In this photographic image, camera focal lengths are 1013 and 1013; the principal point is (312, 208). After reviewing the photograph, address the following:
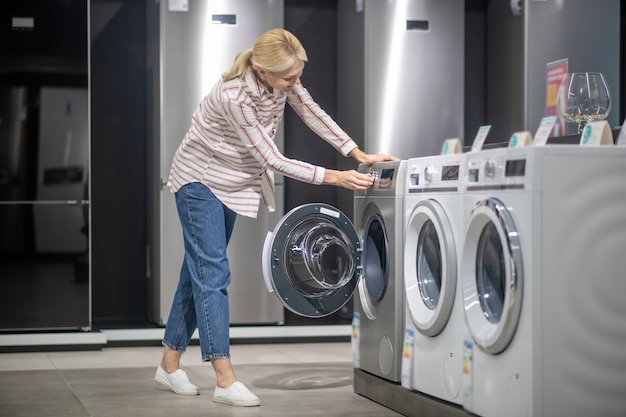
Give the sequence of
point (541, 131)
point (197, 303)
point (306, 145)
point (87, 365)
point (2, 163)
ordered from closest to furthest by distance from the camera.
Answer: point (541, 131) → point (197, 303) → point (87, 365) → point (2, 163) → point (306, 145)

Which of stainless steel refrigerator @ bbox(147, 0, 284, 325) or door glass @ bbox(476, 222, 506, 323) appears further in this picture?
stainless steel refrigerator @ bbox(147, 0, 284, 325)

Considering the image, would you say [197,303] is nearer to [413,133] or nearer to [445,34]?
[413,133]

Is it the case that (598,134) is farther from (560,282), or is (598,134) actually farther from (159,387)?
(159,387)

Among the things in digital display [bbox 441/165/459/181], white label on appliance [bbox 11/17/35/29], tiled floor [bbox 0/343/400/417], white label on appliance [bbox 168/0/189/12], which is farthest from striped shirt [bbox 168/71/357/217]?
white label on appliance [bbox 11/17/35/29]

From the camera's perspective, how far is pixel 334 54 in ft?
19.7

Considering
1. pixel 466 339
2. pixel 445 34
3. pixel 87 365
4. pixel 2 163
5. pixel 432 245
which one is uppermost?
pixel 445 34

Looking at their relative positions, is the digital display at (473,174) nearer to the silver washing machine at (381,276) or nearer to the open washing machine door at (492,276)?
the open washing machine door at (492,276)

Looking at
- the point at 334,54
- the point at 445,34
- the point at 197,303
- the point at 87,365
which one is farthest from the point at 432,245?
the point at 334,54

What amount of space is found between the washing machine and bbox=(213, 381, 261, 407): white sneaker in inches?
13.2

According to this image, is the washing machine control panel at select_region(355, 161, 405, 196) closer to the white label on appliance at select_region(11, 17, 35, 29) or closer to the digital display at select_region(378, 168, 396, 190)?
the digital display at select_region(378, 168, 396, 190)

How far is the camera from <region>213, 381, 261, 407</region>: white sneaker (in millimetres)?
3576

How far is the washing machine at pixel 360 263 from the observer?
3.57 m

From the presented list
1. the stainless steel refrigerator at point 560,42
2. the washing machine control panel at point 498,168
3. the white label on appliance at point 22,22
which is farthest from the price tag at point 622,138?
the white label on appliance at point 22,22

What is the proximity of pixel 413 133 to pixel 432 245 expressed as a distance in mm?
2121
